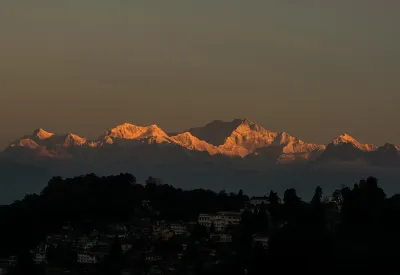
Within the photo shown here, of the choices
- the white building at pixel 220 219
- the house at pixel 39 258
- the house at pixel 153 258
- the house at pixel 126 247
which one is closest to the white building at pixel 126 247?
the house at pixel 126 247

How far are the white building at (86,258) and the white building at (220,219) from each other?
12.4 meters

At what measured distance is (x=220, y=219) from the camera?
10369 centimetres

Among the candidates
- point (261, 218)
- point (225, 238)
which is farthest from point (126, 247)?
point (261, 218)

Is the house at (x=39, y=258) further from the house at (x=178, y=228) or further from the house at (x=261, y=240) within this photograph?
the house at (x=261, y=240)

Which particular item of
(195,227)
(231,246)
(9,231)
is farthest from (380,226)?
(9,231)

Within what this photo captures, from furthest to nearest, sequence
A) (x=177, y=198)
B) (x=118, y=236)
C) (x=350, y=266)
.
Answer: (x=177, y=198) < (x=118, y=236) < (x=350, y=266)

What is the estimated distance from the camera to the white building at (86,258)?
92.2m

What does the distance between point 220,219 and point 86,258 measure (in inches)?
578

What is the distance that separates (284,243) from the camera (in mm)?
75625

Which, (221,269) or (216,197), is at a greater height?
(216,197)

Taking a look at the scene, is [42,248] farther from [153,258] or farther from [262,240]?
[262,240]

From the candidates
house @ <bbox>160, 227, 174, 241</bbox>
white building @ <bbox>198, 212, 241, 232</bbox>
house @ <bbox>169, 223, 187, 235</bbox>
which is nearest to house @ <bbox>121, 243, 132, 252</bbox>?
house @ <bbox>160, 227, 174, 241</bbox>

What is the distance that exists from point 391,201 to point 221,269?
1731 centimetres

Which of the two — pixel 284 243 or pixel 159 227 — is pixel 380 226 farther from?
pixel 159 227
